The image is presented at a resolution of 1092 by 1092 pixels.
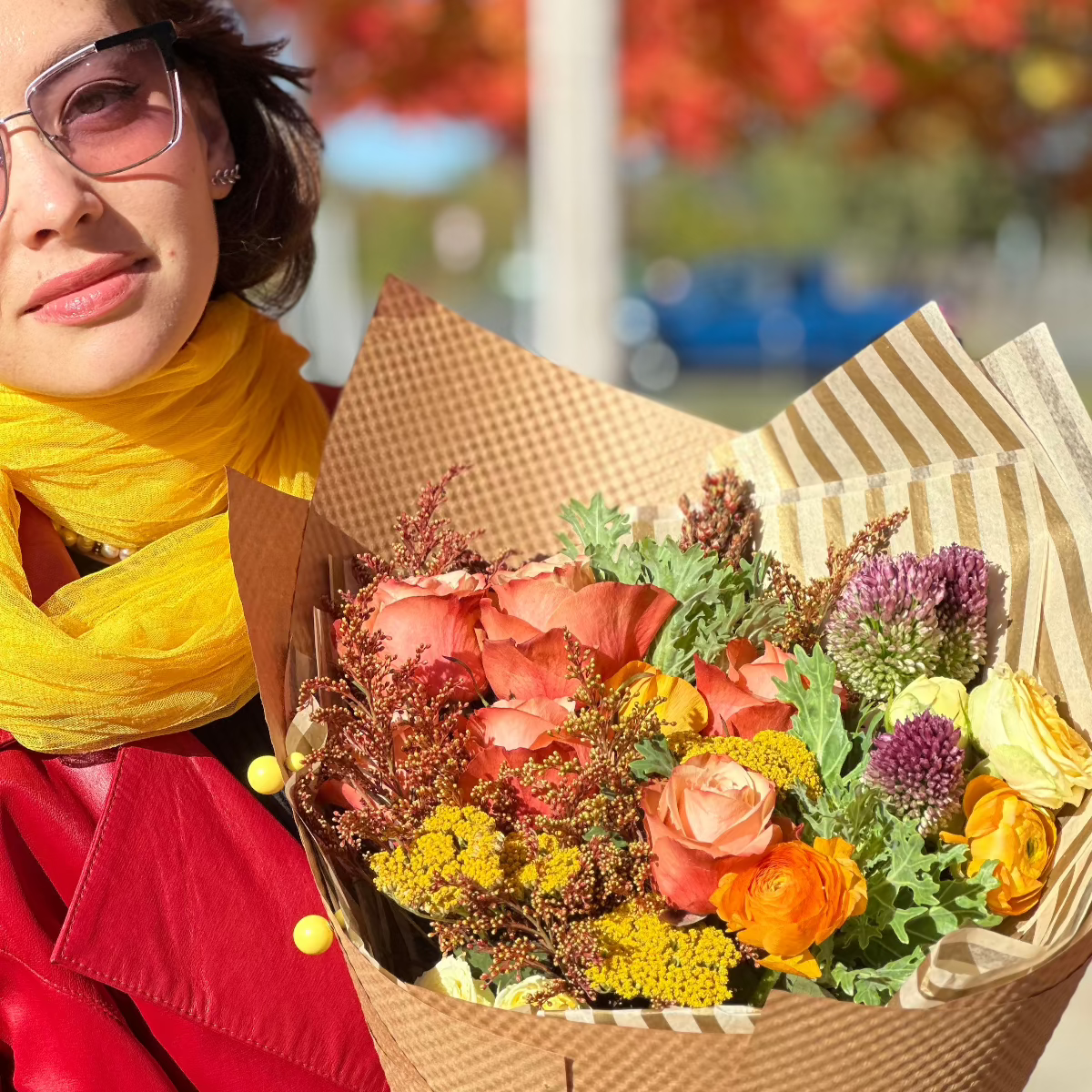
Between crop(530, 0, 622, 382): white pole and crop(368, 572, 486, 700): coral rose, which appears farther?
crop(530, 0, 622, 382): white pole

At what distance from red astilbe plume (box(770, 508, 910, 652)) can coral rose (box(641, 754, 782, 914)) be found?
238mm

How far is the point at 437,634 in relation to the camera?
51.9 inches

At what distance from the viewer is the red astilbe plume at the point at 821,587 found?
136 centimetres

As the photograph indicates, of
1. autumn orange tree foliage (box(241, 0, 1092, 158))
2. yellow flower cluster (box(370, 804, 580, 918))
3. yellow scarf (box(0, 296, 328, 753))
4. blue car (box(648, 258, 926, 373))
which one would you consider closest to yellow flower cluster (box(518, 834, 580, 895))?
yellow flower cluster (box(370, 804, 580, 918))

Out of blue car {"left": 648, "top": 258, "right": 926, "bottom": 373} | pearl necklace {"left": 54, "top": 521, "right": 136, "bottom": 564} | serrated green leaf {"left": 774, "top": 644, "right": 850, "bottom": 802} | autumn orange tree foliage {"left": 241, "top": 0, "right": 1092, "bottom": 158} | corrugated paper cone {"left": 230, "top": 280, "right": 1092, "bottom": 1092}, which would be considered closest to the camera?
corrugated paper cone {"left": 230, "top": 280, "right": 1092, "bottom": 1092}

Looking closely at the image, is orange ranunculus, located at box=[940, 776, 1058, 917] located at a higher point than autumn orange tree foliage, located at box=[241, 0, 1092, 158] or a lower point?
lower

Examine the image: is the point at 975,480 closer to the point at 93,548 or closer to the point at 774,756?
the point at 774,756

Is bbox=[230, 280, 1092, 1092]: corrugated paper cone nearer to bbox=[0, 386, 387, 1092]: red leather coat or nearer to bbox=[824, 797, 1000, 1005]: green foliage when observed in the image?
bbox=[824, 797, 1000, 1005]: green foliage

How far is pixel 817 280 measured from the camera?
1928cm

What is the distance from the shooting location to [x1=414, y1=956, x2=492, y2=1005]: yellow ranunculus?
117 centimetres

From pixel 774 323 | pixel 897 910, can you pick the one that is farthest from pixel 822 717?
pixel 774 323

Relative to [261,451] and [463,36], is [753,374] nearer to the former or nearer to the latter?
[463,36]

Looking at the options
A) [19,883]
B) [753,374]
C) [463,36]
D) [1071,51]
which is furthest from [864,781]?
[753,374]

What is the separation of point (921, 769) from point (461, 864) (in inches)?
15.8
